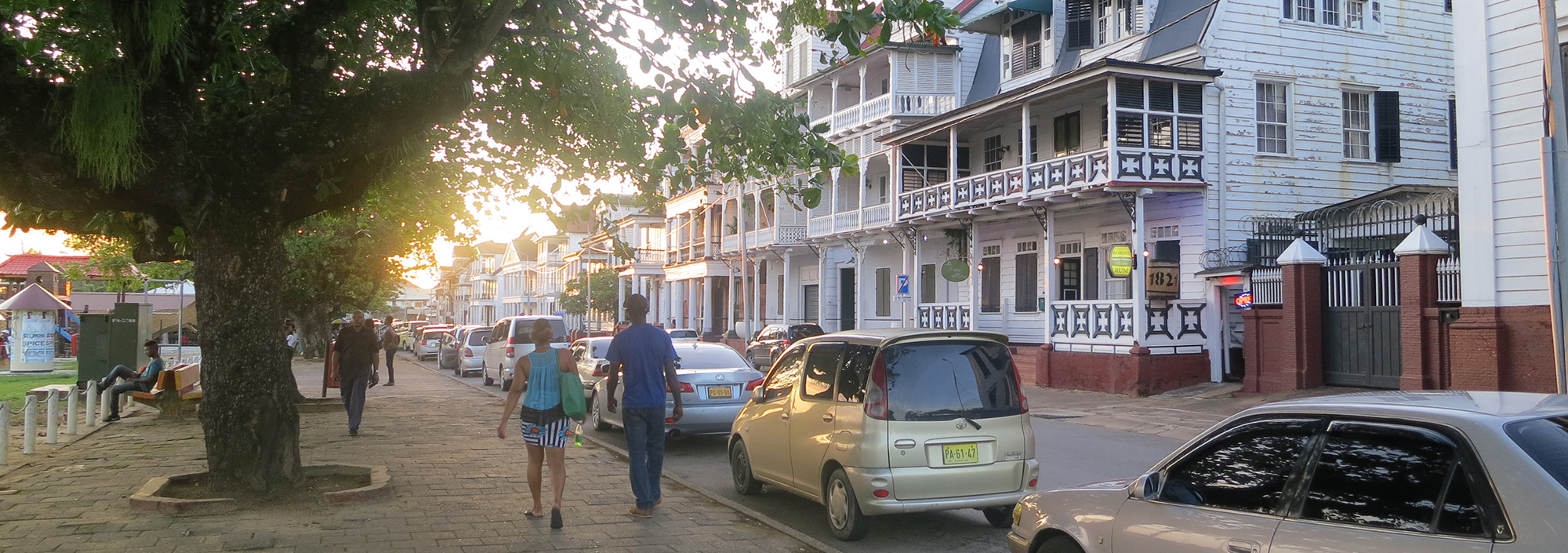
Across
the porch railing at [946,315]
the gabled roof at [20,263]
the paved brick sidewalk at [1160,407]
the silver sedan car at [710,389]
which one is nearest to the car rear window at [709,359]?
the silver sedan car at [710,389]

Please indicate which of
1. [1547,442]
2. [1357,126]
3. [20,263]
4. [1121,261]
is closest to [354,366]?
[1547,442]

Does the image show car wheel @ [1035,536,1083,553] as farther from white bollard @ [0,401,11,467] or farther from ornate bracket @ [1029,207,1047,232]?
ornate bracket @ [1029,207,1047,232]

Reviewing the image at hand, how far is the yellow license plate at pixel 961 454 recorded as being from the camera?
7.50m

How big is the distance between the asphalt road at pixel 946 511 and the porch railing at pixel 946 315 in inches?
407

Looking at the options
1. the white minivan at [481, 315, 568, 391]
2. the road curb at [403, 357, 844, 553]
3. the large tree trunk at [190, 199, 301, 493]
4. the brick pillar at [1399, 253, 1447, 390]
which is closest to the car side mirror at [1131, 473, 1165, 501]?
the road curb at [403, 357, 844, 553]

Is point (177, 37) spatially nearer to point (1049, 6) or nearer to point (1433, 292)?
point (1433, 292)

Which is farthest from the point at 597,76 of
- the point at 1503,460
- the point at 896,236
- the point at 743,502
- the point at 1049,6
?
the point at 896,236

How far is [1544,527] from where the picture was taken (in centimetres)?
326

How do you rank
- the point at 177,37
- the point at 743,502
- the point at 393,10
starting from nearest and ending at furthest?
the point at 177,37, the point at 743,502, the point at 393,10

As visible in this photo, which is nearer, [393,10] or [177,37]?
[177,37]

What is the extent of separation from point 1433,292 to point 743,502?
12.6 m

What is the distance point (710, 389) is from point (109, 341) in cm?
1381

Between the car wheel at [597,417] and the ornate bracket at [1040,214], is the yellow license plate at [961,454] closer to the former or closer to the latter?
the car wheel at [597,417]

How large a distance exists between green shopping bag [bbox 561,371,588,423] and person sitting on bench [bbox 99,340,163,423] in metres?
12.2
